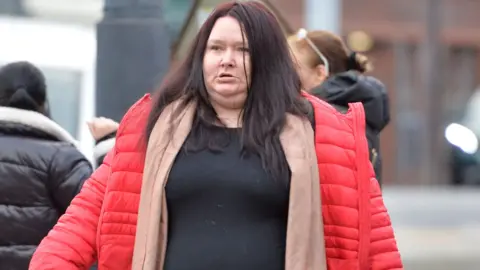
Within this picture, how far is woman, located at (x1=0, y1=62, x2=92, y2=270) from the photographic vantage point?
13.6 ft

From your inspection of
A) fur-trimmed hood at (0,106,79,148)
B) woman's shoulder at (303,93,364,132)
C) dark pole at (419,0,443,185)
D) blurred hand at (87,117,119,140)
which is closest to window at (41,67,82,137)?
blurred hand at (87,117,119,140)

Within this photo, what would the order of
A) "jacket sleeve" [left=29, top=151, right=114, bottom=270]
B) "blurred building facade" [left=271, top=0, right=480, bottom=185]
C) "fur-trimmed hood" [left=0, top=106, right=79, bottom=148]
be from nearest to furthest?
"jacket sleeve" [left=29, top=151, right=114, bottom=270], "fur-trimmed hood" [left=0, top=106, right=79, bottom=148], "blurred building facade" [left=271, top=0, right=480, bottom=185]

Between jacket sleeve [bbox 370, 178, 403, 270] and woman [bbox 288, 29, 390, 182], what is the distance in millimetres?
1542

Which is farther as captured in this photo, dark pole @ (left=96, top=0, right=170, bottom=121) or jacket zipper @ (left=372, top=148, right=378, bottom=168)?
dark pole @ (left=96, top=0, right=170, bottom=121)

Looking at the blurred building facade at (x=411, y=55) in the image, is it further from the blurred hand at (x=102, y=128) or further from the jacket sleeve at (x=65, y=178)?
the jacket sleeve at (x=65, y=178)

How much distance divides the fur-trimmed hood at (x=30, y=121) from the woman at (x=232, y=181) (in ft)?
4.83

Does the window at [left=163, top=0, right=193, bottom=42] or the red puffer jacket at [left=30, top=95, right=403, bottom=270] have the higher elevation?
the window at [left=163, top=0, right=193, bottom=42]

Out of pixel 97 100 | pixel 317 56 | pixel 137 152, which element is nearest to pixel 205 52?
pixel 137 152

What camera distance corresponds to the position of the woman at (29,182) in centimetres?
416

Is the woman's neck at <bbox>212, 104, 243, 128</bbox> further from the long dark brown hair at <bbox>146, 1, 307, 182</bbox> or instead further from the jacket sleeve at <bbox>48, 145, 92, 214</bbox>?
the jacket sleeve at <bbox>48, 145, 92, 214</bbox>

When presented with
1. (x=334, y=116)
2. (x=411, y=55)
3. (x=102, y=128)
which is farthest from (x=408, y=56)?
(x=334, y=116)

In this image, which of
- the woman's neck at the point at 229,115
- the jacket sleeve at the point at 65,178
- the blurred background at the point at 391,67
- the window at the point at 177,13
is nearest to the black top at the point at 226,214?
the woman's neck at the point at 229,115

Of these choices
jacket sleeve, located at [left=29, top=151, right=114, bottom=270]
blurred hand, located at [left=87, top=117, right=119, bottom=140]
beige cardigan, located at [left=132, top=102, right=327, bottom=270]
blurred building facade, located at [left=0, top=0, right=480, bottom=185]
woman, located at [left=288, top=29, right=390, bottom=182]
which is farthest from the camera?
blurred building facade, located at [left=0, top=0, right=480, bottom=185]

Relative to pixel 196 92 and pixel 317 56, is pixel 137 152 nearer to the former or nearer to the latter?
pixel 196 92
